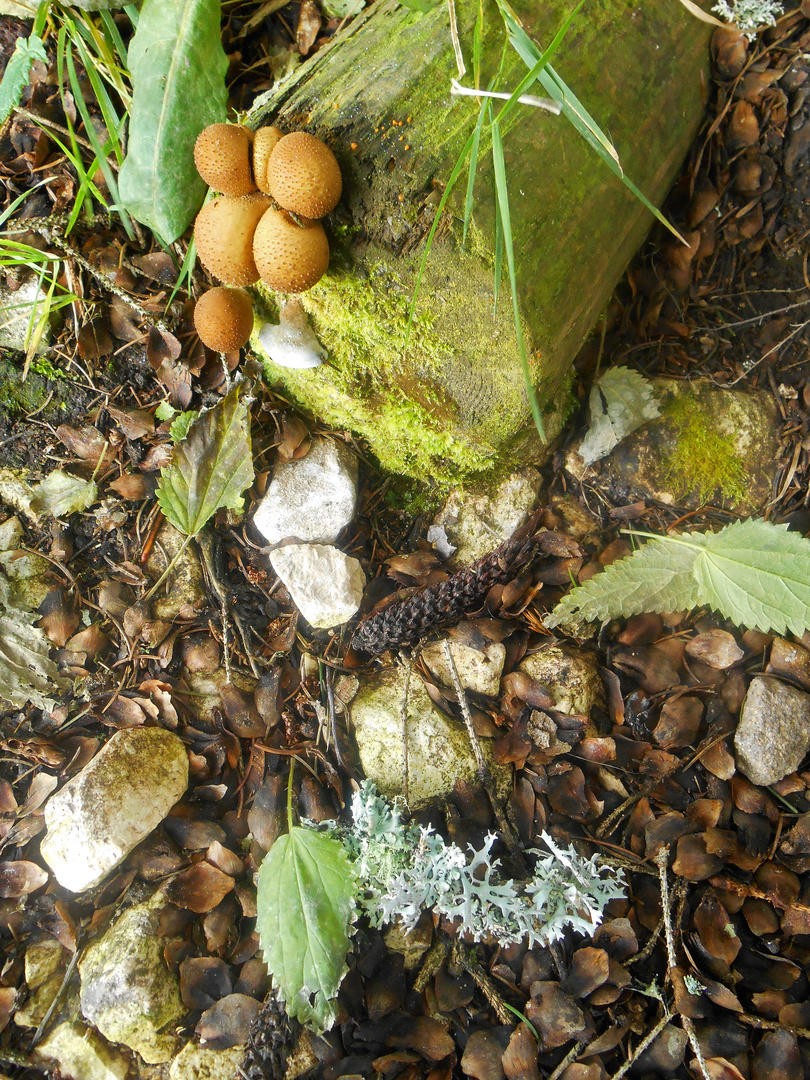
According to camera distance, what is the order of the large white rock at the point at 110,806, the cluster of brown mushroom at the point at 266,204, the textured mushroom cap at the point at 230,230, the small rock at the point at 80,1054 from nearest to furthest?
the cluster of brown mushroom at the point at 266,204, the textured mushroom cap at the point at 230,230, the small rock at the point at 80,1054, the large white rock at the point at 110,806

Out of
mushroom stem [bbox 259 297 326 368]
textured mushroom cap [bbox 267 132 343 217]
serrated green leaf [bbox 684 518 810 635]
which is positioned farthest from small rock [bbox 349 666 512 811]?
textured mushroom cap [bbox 267 132 343 217]

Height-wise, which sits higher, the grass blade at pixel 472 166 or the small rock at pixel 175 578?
the grass blade at pixel 472 166

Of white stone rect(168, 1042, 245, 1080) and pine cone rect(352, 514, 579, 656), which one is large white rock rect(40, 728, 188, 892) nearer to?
white stone rect(168, 1042, 245, 1080)

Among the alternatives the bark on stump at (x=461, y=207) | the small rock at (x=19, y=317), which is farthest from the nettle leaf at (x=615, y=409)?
the small rock at (x=19, y=317)

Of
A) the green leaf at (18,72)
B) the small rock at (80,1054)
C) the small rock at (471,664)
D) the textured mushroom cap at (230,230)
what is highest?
the green leaf at (18,72)

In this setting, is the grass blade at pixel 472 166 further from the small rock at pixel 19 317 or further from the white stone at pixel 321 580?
the small rock at pixel 19 317

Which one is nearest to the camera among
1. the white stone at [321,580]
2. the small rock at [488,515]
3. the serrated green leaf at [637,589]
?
the serrated green leaf at [637,589]
